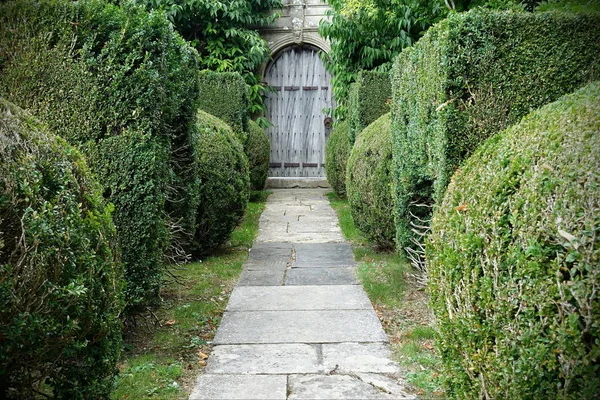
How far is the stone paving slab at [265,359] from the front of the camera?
12.4 feet

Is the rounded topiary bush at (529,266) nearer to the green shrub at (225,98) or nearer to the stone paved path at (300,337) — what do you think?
the stone paved path at (300,337)

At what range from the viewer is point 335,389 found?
3494 millimetres

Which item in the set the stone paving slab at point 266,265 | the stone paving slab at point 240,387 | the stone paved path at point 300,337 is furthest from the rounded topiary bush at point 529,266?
the stone paving slab at point 266,265

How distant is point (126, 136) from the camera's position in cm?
411

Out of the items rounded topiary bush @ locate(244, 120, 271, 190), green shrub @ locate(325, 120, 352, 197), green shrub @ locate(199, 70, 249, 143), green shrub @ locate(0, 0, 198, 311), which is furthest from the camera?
rounded topiary bush @ locate(244, 120, 271, 190)

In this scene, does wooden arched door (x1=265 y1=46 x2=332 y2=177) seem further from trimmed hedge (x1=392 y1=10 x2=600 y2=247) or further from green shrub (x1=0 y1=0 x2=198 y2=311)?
green shrub (x1=0 y1=0 x2=198 y2=311)

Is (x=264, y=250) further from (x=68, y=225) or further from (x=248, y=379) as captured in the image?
(x=68, y=225)

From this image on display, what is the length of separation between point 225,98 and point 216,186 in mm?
4821

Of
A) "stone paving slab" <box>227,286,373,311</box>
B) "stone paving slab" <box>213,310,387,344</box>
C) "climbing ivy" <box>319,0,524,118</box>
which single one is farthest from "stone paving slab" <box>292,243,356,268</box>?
"climbing ivy" <box>319,0,524,118</box>

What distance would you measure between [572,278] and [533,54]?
2.69 meters

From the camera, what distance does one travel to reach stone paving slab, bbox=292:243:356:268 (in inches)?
268

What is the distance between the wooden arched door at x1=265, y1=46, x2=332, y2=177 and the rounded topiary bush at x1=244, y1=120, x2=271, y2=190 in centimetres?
213

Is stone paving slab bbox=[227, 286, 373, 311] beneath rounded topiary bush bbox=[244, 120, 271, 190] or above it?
beneath

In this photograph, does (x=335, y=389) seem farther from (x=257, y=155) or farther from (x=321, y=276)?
(x=257, y=155)
